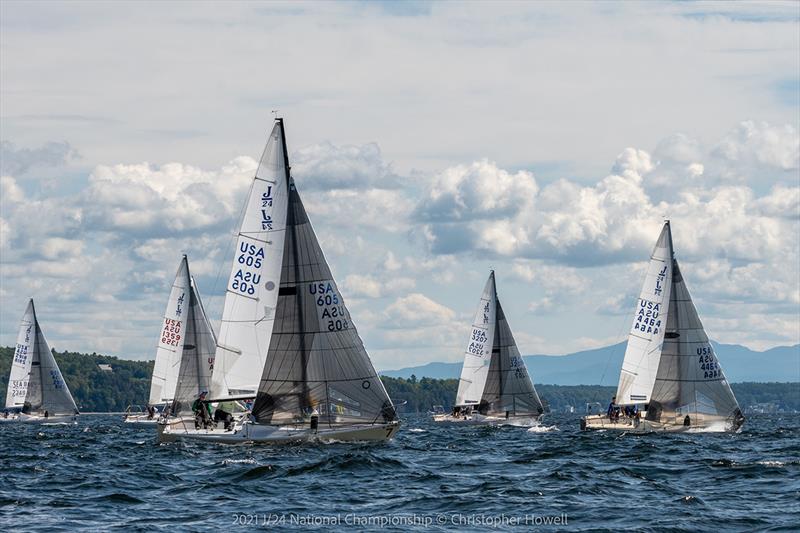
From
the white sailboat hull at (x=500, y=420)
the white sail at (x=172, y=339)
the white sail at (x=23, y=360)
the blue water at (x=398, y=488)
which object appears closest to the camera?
the blue water at (x=398, y=488)

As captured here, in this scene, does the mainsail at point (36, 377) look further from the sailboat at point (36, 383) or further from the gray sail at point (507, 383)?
the gray sail at point (507, 383)

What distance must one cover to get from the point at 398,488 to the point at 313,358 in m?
13.0

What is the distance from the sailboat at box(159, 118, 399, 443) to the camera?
47125 millimetres

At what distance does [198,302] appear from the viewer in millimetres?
78125

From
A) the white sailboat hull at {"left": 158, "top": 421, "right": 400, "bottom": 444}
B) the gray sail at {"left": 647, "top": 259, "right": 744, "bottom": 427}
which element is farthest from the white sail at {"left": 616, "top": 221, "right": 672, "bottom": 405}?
Result: the white sailboat hull at {"left": 158, "top": 421, "right": 400, "bottom": 444}

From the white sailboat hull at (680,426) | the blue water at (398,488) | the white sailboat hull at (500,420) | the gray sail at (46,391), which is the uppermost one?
the gray sail at (46,391)

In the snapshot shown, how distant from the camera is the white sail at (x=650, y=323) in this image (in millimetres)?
67875

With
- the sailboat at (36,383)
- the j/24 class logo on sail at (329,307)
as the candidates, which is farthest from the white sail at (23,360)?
the j/24 class logo on sail at (329,307)

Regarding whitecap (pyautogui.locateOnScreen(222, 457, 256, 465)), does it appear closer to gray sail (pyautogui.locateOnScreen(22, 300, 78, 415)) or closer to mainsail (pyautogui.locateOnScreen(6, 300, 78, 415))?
mainsail (pyautogui.locateOnScreen(6, 300, 78, 415))

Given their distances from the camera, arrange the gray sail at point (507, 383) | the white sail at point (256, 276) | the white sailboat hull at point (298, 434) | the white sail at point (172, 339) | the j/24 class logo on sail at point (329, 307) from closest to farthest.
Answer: the white sailboat hull at point (298, 434), the j/24 class logo on sail at point (329, 307), the white sail at point (256, 276), the white sail at point (172, 339), the gray sail at point (507, 383)

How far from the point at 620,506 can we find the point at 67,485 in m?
15.4

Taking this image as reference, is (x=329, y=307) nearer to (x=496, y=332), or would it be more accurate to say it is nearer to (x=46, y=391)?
(x=496, y=332)

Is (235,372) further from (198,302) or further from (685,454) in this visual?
(198,302)

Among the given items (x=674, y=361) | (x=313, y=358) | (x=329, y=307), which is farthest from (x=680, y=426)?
(x=313, y=358)
